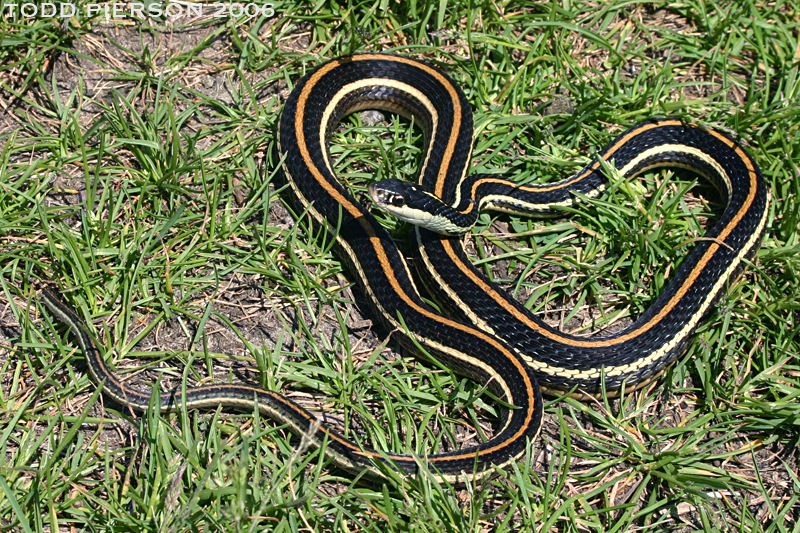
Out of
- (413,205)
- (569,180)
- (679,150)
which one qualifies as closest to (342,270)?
(413,205)

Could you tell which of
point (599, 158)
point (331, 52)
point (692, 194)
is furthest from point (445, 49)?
point (692, 194)

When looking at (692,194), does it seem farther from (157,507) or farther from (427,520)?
(157,507)

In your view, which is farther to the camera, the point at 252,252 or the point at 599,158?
the point at 599,158

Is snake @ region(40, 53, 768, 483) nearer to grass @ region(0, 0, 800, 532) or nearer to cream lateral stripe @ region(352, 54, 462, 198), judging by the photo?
cream lateral stripe @ region(352, 54, 462, 198)

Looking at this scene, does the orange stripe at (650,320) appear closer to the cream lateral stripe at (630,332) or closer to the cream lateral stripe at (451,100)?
the cream lateral stripe at (630,332)

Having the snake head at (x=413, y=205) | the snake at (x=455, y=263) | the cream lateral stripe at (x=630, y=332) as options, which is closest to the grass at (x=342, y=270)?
the snake at (x=455, y=263)

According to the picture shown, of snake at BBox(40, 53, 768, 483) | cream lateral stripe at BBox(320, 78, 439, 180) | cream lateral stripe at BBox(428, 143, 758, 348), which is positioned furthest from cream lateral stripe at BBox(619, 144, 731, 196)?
cream lateral stripe at BBox(320, 78, 439, 180)
